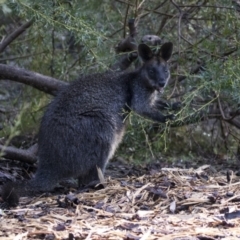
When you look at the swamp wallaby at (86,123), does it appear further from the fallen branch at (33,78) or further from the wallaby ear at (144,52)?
the fallen branch at (33,78)

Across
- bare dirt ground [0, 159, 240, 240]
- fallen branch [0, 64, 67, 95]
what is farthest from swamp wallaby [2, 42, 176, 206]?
fallen branch [0, 64, 67, 95]

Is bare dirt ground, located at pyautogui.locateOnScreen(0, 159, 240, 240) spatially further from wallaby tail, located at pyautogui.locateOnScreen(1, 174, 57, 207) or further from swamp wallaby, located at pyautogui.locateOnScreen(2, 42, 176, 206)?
swamp wallaby, located at pyautogui.locateOnScreen(2, 42, 176, 206)

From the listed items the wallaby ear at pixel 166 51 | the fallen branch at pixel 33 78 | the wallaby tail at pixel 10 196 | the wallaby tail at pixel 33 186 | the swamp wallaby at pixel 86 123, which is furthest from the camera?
the fallen branch at pixel 33 78

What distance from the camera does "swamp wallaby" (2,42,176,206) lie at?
568 cm

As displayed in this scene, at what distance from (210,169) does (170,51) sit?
1.33m

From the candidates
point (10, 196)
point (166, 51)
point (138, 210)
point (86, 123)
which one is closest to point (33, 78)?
point (86, 123)

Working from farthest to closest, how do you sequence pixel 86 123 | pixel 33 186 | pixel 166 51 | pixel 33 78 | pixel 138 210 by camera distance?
pixel 33 78, pixel 166 51, pixel 86 123, pixel 33 186, pixel 138 210

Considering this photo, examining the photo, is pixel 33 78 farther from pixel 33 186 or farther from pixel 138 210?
pixel 138 210

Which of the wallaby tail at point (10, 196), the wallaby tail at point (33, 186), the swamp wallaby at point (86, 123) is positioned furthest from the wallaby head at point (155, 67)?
the wallaby tail at point (10, 196)

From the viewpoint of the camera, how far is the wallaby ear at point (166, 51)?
618 cm

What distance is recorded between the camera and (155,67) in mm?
6332

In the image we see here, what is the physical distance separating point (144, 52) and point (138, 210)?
6.55 feet

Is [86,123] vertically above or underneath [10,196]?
above

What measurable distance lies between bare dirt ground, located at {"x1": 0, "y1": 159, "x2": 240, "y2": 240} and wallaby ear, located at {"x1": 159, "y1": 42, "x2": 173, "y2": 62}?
1126 mm
